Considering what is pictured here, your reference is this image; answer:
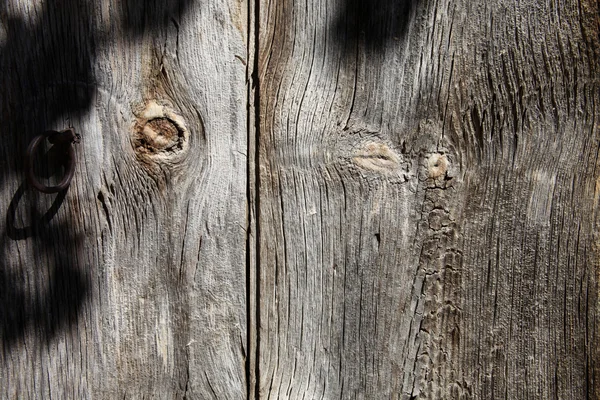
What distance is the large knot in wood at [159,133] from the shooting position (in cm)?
123

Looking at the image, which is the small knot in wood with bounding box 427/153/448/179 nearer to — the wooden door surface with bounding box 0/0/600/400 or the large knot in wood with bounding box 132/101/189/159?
the wooden door surface with bounding box 0/0/600/400

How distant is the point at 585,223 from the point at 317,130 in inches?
24.8

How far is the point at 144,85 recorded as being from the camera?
4.00 feet

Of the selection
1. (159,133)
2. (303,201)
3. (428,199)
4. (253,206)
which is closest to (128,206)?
(159,133)

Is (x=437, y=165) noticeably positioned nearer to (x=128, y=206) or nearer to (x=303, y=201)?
(x=303, y=201)

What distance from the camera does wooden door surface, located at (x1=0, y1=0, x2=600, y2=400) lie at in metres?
1.21

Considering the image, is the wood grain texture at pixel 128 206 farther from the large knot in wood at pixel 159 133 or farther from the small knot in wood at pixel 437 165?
the small knot in wood at pixel 437 165

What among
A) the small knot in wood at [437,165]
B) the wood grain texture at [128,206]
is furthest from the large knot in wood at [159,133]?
the small knot in wood at [437,165]

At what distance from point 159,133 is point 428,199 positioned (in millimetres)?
619

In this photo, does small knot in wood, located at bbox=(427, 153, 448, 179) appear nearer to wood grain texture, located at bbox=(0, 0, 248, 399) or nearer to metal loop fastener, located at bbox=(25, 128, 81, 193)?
wood grain texture, located at bbox=(0, 0, 248, 399)

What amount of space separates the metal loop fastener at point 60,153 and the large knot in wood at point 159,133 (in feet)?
0.43

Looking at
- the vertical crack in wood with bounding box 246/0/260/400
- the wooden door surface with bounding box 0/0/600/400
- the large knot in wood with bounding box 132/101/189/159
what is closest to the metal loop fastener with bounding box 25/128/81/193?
the wooden door surface with bounding box 0/0/600/400

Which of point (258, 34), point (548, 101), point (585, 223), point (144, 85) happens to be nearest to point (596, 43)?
point (548, 101)

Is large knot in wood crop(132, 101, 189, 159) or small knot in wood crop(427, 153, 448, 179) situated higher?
large knot in wood crop(132, 101, 189, 159)
